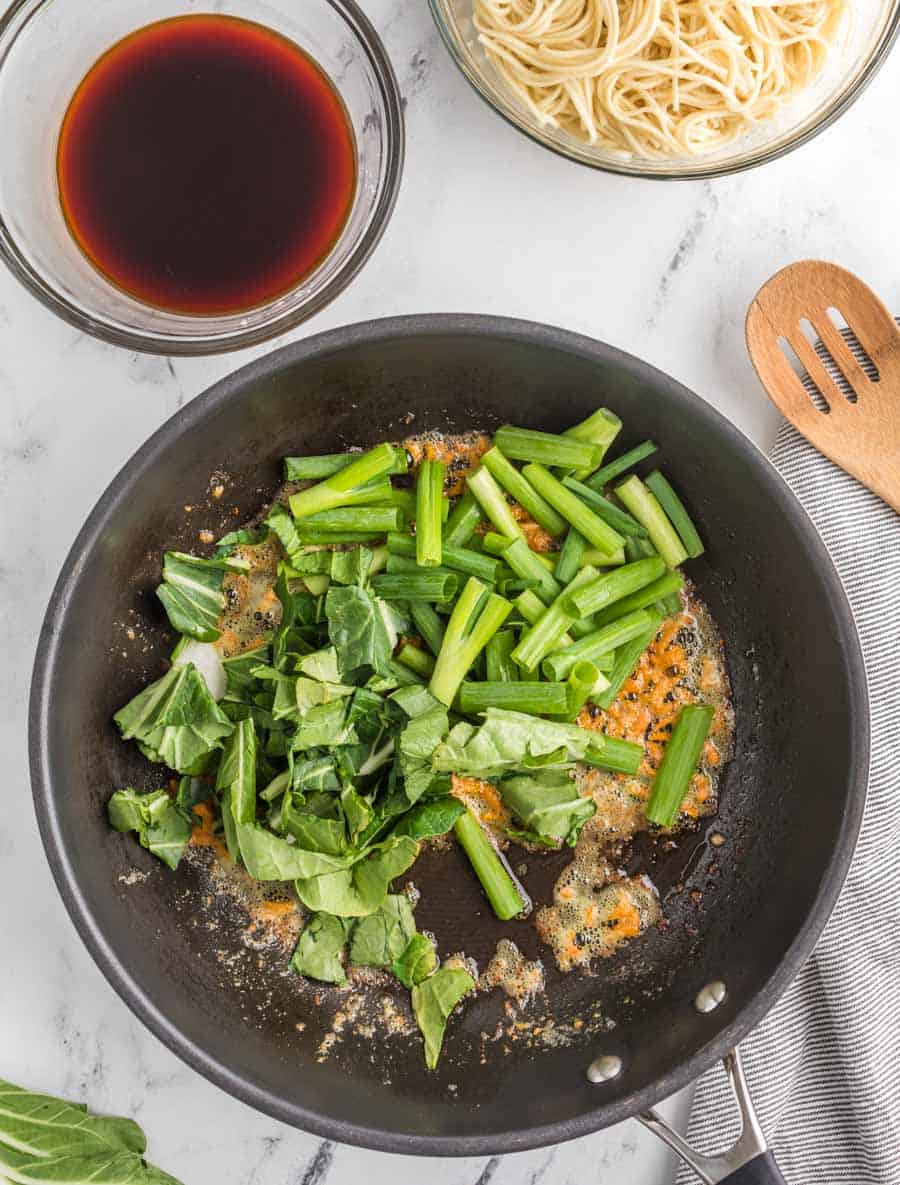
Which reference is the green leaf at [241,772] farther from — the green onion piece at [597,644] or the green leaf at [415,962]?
the green onion piece at [597,644]

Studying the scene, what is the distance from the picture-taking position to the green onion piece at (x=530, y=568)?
181cm

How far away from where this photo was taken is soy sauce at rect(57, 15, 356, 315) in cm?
170

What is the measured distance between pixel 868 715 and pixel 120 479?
1120 mm

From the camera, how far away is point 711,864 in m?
1.92

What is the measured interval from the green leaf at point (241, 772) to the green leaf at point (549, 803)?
391 mm

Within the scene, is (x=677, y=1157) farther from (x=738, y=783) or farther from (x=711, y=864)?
(x=738, y=783)

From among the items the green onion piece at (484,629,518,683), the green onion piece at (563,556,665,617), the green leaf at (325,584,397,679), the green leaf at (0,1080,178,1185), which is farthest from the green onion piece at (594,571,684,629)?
the green leaf at (0,1080,178,1185)

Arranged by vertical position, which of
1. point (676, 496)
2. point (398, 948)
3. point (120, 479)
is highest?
point (120, 479)

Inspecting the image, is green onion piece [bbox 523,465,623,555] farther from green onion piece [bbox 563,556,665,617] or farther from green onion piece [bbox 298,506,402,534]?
green onion piece [bbox 298,506,402,534]

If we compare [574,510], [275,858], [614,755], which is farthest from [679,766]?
[275,858]

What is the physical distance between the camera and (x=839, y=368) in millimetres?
1852

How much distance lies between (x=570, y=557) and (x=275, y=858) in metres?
0.64

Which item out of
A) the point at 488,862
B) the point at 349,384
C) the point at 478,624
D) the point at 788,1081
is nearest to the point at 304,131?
the point at 349,384

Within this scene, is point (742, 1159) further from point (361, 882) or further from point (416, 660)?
point (416, 660)
